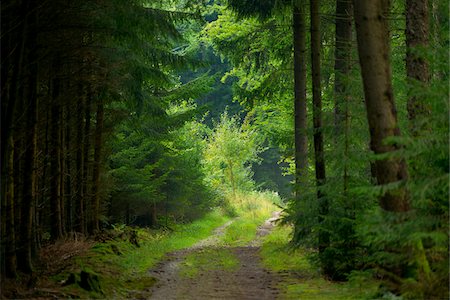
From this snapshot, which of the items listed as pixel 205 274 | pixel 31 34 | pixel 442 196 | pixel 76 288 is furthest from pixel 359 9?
pixel 205 274

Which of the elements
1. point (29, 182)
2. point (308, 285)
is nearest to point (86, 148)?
point (29, 182)

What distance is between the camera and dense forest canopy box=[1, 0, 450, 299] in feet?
23.1

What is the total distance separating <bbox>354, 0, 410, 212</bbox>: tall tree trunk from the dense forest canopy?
0.06 feet

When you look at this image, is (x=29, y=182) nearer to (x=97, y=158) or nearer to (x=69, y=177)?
(x=69, y=177)

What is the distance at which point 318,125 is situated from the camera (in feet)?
38.6

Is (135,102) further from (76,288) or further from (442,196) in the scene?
(442,196)

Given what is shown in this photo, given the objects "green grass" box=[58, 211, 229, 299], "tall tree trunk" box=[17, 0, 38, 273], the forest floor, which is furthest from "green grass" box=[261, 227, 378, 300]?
"tall tree trunk" box=[17, 0, 38, 273]

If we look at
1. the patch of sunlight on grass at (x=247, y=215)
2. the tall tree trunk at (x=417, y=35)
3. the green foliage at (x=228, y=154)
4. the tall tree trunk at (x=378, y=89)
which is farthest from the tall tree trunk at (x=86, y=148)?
the green foliage at (x=228, y=154)

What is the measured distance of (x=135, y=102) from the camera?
48.9 feet

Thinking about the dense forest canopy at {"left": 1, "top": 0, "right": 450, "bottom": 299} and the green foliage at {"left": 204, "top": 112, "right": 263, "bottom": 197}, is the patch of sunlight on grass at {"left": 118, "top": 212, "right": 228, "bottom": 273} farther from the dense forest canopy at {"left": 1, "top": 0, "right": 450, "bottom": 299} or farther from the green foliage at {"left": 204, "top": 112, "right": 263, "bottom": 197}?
the green foliage at {"left": 204, "top": 112, "right": 263, "bottom": 197}

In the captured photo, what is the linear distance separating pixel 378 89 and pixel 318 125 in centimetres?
386

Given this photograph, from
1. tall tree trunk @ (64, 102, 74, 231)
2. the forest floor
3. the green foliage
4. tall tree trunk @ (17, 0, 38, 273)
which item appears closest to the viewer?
the forest floor

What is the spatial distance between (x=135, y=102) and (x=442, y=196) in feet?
31.5

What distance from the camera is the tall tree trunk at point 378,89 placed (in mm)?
7832
